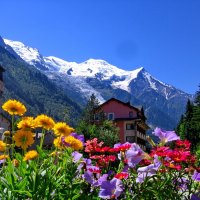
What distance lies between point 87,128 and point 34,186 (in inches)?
1743

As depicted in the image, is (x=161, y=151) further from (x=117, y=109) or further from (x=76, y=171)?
(x=117, y=109)

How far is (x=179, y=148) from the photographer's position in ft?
13.8

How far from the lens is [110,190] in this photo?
3428 millimetres

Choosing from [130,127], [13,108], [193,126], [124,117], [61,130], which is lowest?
[61,130]

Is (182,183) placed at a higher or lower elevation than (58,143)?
lower

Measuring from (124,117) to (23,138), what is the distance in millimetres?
81676

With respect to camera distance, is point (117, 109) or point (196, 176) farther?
point (117, 109)

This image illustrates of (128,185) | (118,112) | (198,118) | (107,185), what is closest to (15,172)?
(107,185)

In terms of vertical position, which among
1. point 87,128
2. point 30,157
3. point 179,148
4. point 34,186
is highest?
point 87,128

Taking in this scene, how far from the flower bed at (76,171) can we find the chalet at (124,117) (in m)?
79.2

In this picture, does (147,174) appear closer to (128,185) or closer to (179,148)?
(128,185)

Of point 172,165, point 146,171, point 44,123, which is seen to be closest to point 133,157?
point 146,171

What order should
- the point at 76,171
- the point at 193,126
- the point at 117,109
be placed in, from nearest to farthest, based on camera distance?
the point at 76,171 → the point at 193,126 → the point at 117,109

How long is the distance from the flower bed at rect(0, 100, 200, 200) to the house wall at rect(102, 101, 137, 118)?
266 ft
